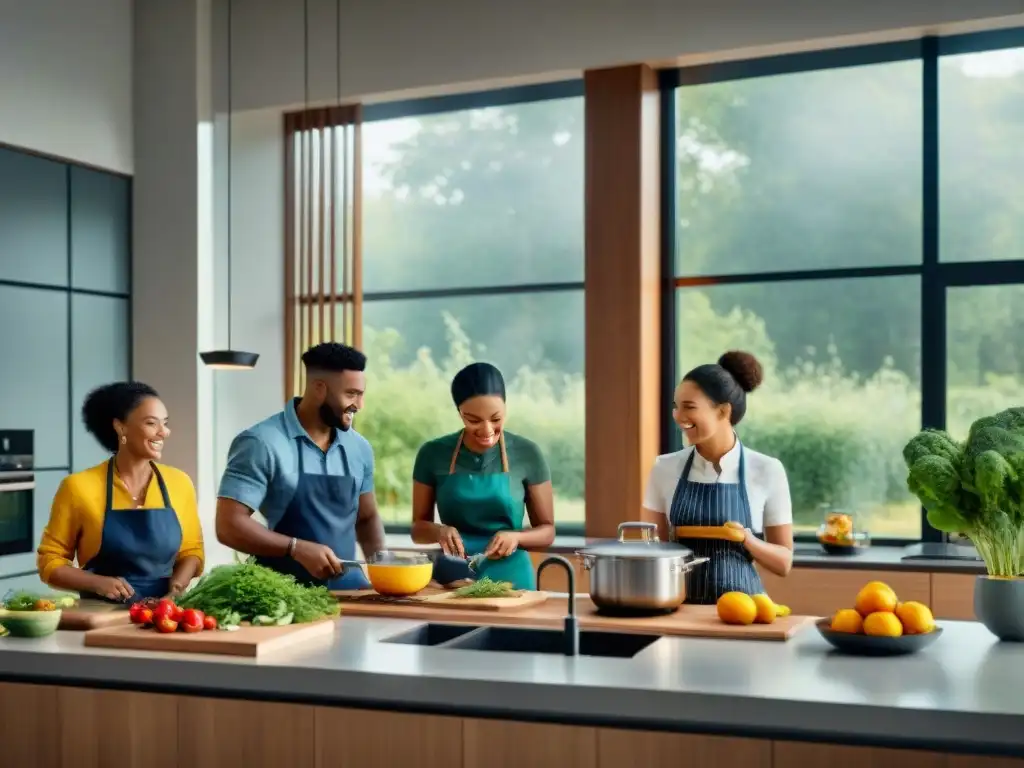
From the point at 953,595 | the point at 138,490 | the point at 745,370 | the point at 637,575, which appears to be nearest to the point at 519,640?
the point at 637,575

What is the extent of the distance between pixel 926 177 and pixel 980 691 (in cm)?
370

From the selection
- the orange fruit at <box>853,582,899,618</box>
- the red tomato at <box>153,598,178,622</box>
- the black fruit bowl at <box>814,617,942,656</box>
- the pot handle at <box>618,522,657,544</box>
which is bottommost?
the black fruit bowl at <box>814,617,942,656</box>

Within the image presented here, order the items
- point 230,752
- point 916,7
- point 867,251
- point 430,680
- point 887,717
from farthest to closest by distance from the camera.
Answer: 1. point 867,251
2. point 916,7
3. point 230,752
4. point 430,680
5. point 887,717

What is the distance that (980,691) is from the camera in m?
2.19

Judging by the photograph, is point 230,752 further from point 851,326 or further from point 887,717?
point 851,326

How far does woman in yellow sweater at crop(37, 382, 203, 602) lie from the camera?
3539mm

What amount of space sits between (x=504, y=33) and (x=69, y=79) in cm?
229

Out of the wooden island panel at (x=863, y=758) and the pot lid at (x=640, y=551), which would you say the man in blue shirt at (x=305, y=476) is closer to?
the pot lid at (x=640, y=551)

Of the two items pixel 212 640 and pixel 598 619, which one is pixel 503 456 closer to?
pixel 598 619

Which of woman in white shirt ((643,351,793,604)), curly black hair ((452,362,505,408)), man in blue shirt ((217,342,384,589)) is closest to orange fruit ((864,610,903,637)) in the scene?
woman in white shirt ((643,351,793,604))

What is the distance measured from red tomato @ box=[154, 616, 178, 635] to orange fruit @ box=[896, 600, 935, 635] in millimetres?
1657

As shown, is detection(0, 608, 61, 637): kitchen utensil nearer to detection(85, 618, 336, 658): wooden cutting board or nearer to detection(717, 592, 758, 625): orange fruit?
detection(85, 618, 336, 658): wooden cutting board

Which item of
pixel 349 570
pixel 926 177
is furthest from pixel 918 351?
pixel 349 570

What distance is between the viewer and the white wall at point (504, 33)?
528 cm
